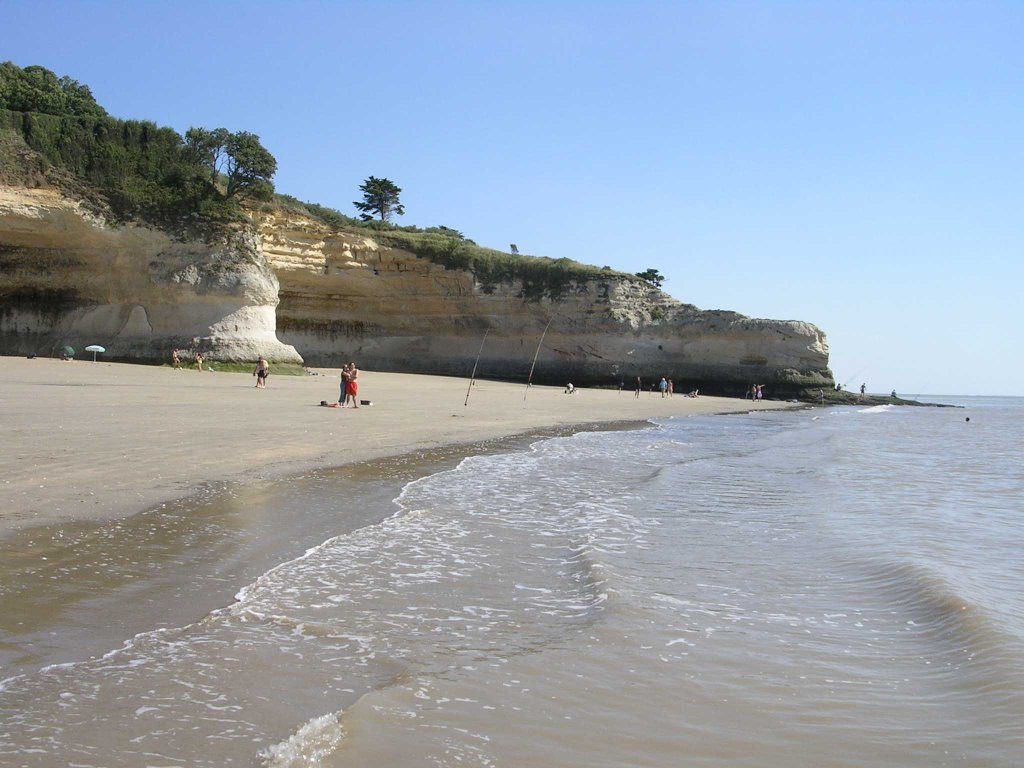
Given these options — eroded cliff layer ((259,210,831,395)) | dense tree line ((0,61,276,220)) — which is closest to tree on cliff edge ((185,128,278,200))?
dense tree line ((0,61,276,220))

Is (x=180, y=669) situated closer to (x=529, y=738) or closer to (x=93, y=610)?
(x=93, y=610)

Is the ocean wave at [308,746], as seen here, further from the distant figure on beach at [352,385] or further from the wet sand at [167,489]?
the distant figure on beach at [352,385]

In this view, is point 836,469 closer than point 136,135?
Yes

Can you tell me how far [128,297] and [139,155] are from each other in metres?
5.69

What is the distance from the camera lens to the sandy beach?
7332mm

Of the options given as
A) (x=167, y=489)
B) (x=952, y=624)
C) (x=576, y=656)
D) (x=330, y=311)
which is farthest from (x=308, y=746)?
(x=330, y=311)

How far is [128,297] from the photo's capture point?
30.0 meters

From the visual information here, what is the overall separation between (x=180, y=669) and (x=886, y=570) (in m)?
5.03

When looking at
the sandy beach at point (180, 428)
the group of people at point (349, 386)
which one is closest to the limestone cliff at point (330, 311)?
the sandy beach at point (180, 428)

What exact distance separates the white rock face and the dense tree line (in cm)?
163

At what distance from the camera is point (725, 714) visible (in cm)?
332

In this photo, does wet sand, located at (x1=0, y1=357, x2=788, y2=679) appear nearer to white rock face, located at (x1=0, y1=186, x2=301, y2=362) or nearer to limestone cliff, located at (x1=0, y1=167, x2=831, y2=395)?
white rock face, located at (x1=0, y1=186, x2=301, y2=362)

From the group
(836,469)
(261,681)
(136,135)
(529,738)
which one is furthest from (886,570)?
(136,135)

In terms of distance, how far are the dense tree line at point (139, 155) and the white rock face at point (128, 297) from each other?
163cm
